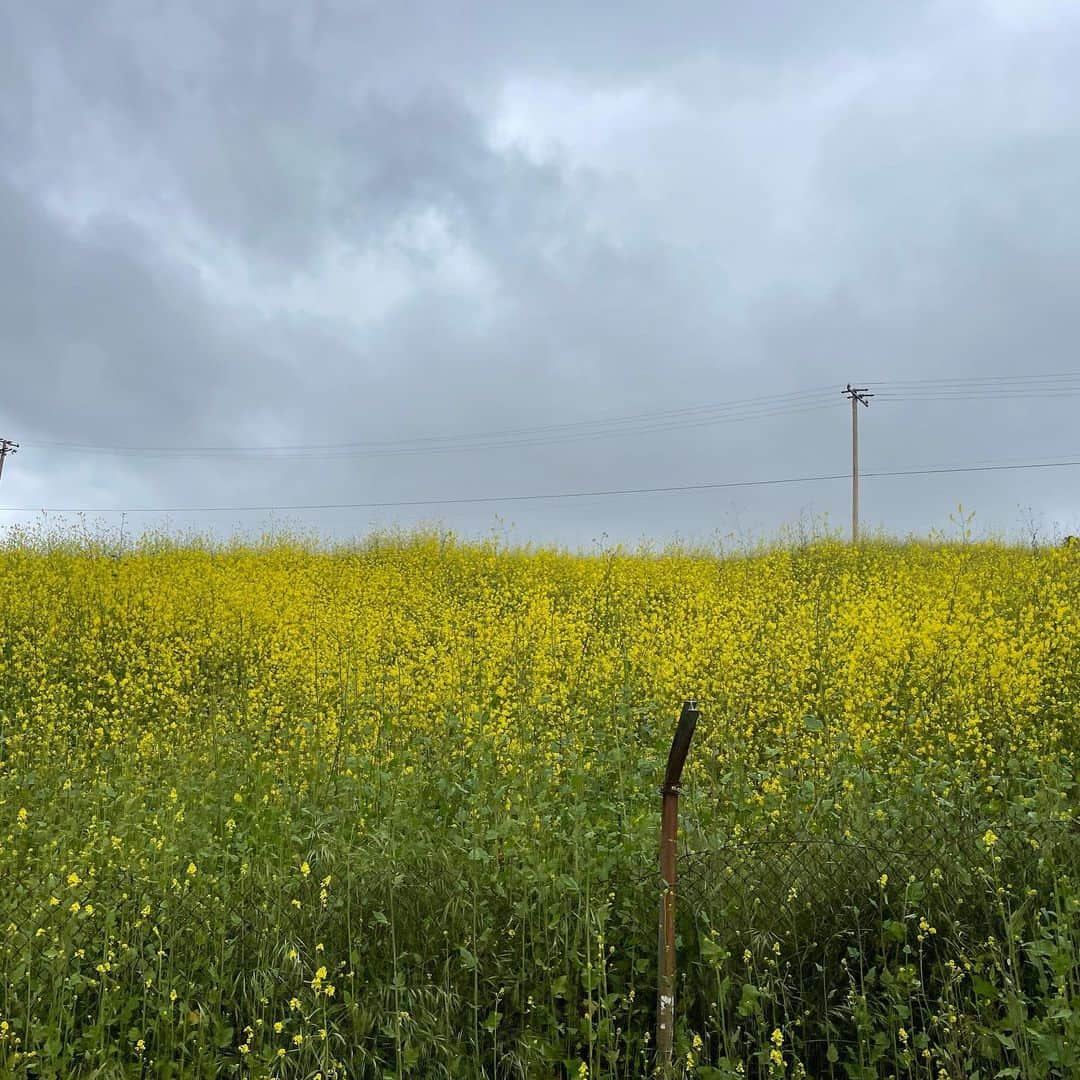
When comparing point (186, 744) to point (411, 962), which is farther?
point (186, 744)

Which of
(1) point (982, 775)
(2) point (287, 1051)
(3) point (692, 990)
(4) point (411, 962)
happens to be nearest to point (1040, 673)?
(1) point (982, 775)

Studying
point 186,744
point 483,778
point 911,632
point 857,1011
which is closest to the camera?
point 857,1011

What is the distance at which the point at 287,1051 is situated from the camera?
3951 mm

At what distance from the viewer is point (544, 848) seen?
196 inches

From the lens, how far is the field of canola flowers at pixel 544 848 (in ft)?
12.6

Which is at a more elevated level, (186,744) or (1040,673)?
(1040,673)

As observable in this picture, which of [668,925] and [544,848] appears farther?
[544,848]

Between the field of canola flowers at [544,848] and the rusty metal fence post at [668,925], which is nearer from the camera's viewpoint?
the rusty metal fence post at [668,925]

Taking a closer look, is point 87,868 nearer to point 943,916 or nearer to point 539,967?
point 539,967

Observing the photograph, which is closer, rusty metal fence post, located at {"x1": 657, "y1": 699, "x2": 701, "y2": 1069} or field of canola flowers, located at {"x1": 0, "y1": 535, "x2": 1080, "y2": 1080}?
rusty metal fence post, located at {"x1": 657, "y1": 699, "x2": 701, "y2": 1069}

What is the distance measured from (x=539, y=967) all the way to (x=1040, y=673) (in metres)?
6.57

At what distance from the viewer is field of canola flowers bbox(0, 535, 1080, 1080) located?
3838 millimetres

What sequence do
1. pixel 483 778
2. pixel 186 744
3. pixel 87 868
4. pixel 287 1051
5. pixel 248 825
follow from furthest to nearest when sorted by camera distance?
pixel 186 744 → pixel 248 825 → pixel 483 778 → pixel 87 868 → pixel 287 1051

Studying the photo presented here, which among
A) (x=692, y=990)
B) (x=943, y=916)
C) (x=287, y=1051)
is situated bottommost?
(x=287, y=1051)
